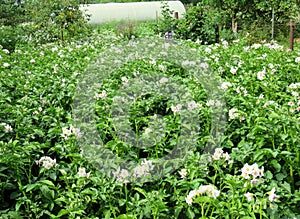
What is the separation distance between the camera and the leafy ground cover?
5.81 ft

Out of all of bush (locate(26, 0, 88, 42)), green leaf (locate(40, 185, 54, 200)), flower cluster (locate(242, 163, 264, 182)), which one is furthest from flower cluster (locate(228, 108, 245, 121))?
bush (locate(26, 0, 88, 42))

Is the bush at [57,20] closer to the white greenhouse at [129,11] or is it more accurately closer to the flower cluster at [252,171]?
the white greenhouse at [129,11]

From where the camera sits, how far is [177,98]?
118 inches

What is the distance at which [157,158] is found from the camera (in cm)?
213

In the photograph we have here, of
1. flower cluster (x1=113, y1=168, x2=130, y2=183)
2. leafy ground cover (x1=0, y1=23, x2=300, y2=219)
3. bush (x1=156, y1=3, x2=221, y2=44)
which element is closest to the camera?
leafy ground cover (x1=0, y1=23, x2=300, y2=219)

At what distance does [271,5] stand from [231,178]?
9040mm

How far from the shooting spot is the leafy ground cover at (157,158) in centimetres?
177

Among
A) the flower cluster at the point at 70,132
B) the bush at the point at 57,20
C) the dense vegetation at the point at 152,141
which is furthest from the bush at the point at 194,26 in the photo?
the flower cluster at the point at 70,132

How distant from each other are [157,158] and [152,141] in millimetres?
189

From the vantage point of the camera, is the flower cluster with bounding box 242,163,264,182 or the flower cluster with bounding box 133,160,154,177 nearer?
the flower cluster with bounding box 242,163,264,182

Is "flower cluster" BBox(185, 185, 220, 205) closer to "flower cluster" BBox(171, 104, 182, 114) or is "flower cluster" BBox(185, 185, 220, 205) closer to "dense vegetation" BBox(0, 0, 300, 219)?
"dense vegetation" BBox(0, 0, 300, 219)

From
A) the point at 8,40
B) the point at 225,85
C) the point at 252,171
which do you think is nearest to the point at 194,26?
the point at 8,40

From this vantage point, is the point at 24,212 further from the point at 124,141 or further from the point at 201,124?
the point at 201,124

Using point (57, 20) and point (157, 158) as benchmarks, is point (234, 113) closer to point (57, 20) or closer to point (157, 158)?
point (157, 158)
